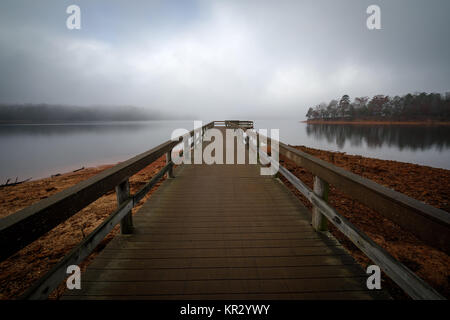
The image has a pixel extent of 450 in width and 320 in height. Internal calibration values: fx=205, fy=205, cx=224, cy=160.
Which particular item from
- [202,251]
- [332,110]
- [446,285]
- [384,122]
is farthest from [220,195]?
[332,110]

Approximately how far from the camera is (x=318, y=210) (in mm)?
2730

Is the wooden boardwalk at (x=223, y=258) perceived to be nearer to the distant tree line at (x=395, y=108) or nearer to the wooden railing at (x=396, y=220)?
the wooden railing at (x=396, y=220)

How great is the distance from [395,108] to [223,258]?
130745mm

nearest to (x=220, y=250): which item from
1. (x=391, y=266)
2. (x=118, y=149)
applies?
(x=391, y=266)

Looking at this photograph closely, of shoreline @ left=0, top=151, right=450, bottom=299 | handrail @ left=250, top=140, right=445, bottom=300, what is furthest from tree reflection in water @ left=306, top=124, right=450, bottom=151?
handrail @ left=250, top=140, right=445, bottom=300

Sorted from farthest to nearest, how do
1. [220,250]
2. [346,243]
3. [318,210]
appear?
[346,243] < [318,210] < [220,250]

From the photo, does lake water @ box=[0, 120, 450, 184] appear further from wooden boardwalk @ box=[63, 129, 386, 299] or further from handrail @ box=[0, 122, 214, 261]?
handrail @ box=[0, 122, 214, 261]

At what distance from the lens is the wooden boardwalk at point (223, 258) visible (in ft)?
5.99

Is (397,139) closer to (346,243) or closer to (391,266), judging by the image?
(346,243)

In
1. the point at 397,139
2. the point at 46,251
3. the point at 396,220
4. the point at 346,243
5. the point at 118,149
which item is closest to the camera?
the point at 396,220

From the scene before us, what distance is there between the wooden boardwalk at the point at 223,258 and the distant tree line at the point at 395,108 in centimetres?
12312

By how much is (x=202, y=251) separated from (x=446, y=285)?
3.31m

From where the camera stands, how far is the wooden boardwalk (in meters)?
1.83
